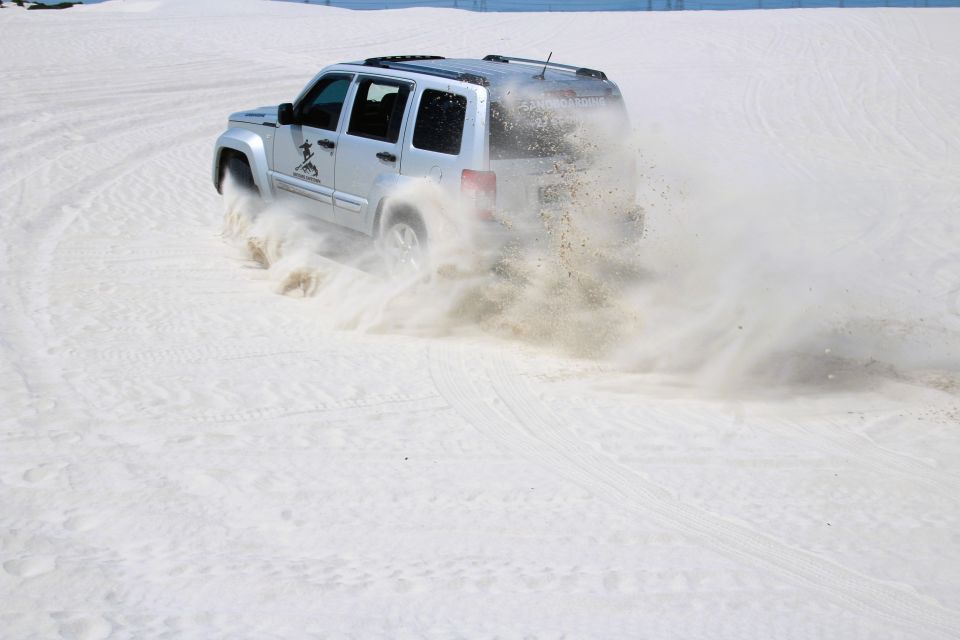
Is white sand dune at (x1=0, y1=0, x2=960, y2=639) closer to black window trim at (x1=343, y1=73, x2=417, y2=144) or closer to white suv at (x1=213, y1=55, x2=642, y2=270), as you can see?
white suv at (x1=213, y1=55, x2=642, y2=270)

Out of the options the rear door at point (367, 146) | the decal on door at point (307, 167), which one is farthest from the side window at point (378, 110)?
the decal on door at point (307, 167)

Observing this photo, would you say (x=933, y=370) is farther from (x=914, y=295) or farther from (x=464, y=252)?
(x=464, y=252)

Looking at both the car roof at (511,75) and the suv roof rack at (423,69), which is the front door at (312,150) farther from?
the car roof at (511,75)

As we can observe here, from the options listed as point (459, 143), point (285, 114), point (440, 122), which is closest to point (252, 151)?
point (285, 114)

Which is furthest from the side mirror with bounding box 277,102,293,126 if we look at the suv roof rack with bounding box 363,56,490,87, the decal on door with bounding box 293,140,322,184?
the suv roof rack with bounding box 363,56,490,87

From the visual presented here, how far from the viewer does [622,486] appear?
463cm

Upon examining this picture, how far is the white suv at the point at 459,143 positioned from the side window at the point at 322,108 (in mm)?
11

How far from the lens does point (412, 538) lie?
13.4 feet

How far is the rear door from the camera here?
295 inches

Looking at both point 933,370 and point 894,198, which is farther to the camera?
point 894,198

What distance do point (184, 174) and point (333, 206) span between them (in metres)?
5.90

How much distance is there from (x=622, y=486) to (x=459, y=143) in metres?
3.20

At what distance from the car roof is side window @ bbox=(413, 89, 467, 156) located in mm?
181

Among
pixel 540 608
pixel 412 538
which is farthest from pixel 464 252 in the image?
pixel 540 608
